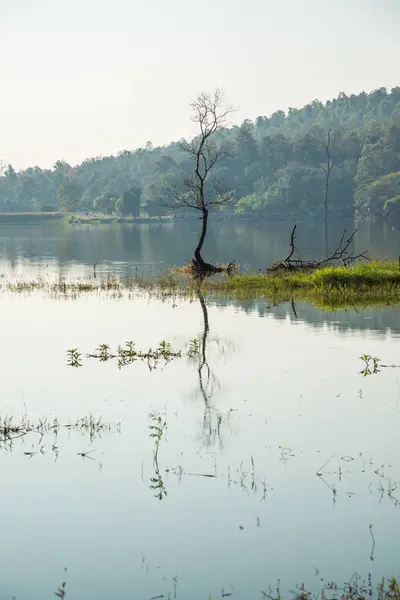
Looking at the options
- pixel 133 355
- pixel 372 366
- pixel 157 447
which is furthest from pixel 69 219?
pixel 157 447

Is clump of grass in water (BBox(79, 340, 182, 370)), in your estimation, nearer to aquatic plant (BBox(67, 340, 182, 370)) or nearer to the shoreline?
aquatic plant (BBox(67, 340, 182, 370))

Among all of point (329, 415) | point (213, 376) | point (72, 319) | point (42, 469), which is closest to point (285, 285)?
point (72, 319)

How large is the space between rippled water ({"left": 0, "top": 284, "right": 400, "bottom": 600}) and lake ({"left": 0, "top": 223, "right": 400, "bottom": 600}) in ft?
0.10

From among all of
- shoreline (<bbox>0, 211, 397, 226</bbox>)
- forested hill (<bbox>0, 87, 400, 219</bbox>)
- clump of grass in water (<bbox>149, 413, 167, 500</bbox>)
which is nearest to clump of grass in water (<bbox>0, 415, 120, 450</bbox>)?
clump of grass in water (<bbox>149, 413, 167, 500</bbox>)

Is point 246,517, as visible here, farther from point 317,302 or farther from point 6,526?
point 317,302

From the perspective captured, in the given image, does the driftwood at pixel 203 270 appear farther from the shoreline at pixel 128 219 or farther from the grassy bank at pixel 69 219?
the grassy bank at pixel 69 219

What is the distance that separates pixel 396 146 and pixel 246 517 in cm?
16407

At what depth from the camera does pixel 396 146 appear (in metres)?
167

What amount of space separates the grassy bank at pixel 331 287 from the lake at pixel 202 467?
6376 mm

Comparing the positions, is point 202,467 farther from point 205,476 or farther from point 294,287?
point 294,287

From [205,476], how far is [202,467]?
381mm

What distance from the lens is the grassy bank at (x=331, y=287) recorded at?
3025cm

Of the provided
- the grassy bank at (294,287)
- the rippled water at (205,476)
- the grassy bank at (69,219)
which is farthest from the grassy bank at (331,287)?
the grassy bank at (69,219)

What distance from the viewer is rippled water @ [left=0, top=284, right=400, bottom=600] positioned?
9.31 m
